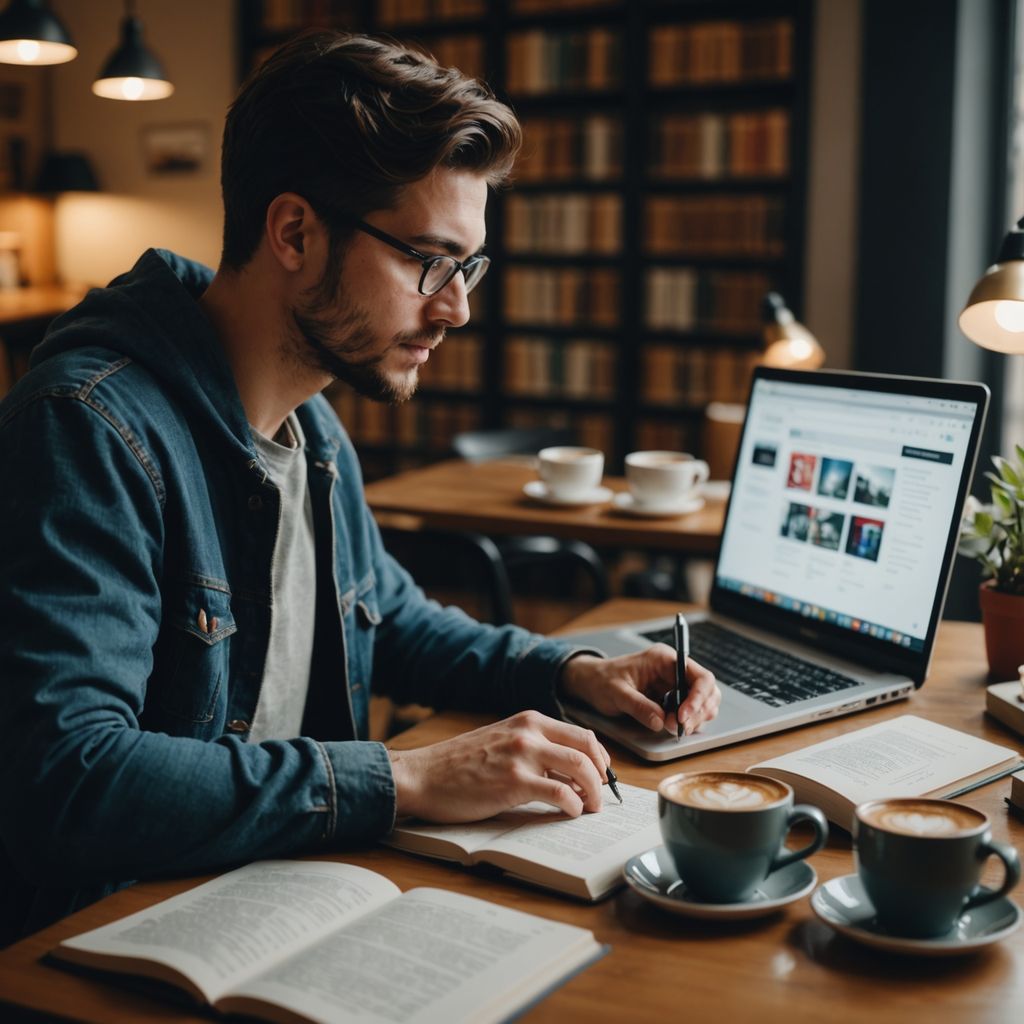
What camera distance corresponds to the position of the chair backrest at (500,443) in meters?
3.40

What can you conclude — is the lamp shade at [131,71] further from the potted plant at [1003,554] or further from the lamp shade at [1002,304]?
the potted plant at [1003,554]

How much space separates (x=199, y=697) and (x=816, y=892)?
2.07ft

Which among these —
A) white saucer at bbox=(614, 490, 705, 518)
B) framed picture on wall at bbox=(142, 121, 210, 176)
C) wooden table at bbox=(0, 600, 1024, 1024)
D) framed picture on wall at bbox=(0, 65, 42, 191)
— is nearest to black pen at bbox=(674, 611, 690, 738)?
wooden table at bbox=(0, 600, 1024, 1024)

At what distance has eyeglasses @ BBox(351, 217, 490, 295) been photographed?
1.31 meters

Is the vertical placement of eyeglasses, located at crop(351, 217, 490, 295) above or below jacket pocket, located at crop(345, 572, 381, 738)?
above

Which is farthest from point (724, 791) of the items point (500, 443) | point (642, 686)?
point (500, 443)

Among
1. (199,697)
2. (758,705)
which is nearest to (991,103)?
(758,705)

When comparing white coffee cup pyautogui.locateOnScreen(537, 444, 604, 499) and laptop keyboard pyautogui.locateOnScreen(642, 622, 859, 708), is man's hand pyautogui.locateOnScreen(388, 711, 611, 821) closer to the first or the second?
laptop keyboard pyautogui.locateOnScreen(642, 622, 859, 708)

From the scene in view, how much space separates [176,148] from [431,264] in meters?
5.28

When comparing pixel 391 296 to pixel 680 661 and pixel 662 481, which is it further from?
pixel 662 481

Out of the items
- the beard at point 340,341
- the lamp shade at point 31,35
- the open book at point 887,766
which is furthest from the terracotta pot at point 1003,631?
A: the lamp shade at point 31,35

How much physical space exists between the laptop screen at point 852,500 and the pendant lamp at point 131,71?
2915 millimetres

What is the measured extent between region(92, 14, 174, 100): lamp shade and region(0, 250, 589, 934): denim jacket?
278 centimetres

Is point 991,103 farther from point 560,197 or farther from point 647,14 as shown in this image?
point 560,197
